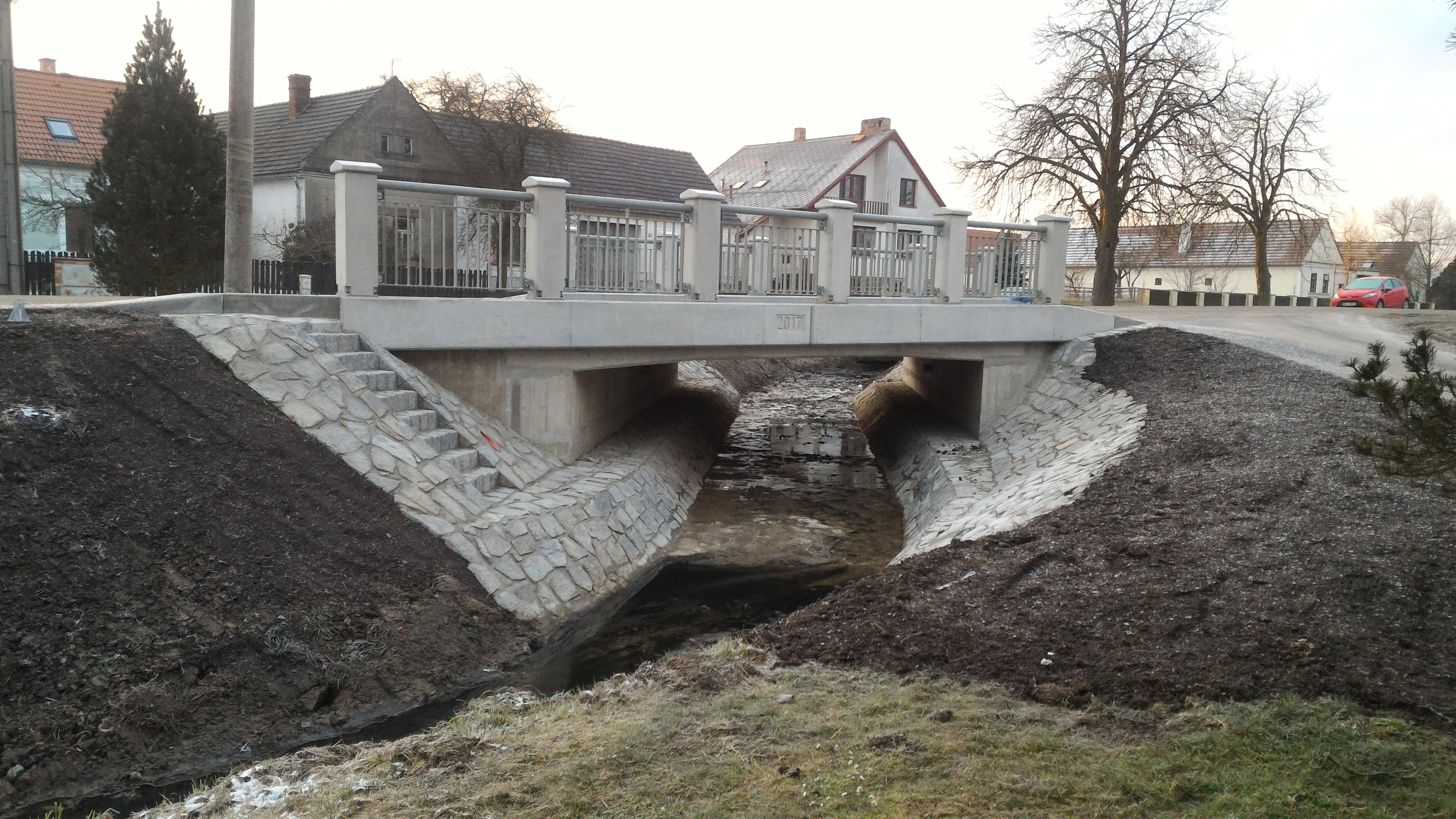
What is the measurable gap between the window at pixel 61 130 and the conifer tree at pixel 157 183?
49.5ft

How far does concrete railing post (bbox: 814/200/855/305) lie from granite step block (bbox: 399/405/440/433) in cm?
618

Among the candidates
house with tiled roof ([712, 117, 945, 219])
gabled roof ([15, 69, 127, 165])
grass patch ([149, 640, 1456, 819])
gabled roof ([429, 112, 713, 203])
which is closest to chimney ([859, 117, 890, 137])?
house with tiled roof ([712, 117, 945, 219])

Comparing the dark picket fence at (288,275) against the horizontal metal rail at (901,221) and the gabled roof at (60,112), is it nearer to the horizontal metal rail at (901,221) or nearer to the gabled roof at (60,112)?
the horizontal metal rail at (901,221)

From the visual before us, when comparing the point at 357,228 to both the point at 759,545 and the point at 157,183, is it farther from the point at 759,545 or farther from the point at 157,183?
the point at 157,183

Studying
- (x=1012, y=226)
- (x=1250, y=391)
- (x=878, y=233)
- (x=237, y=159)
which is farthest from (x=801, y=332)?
(x=237, y=159)

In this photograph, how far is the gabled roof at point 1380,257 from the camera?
2800 inches

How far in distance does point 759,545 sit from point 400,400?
15.5ft

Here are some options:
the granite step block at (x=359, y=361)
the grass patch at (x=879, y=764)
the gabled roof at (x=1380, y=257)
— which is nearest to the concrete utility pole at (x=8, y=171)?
the granite step block at (x=359, y=361)

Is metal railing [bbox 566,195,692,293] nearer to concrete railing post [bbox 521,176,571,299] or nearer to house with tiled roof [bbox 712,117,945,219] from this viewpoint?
concrete railing post [bbox 521,176,571,299]

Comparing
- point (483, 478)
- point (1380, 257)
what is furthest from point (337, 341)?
point (1380, 257)

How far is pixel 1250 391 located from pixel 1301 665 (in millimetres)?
8064

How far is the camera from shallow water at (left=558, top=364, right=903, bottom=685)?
366 inches

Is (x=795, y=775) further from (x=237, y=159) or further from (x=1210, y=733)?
(x=237, y=159)

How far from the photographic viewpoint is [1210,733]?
16.5 ft
